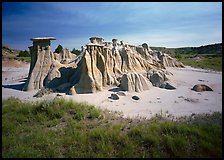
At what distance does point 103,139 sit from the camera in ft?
15.0

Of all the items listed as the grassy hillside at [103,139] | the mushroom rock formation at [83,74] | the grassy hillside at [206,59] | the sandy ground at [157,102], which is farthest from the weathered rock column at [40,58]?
the grassy hillside at [206,59]

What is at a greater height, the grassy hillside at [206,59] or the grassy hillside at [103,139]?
the grassy hillside at [206,59]

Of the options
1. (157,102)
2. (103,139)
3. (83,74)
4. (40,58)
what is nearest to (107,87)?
(83,74)

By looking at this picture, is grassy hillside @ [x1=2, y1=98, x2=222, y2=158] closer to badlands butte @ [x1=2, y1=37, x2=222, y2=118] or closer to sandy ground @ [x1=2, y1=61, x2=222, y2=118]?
sandy ground @ [x1=2, y1=61, x2=222, y2=118]

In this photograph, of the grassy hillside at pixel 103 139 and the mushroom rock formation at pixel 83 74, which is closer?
the grassy hillside at pixel 103 139

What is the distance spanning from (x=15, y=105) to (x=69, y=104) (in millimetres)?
1981

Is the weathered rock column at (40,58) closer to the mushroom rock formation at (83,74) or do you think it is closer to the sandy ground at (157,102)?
the mushroom rock formation at (83,74)

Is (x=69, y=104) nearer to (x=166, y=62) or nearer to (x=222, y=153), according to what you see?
(x=222, y=153)

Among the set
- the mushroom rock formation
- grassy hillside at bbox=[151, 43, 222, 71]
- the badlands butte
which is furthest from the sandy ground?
grassy hillside at bbox=[151, 43, 222, 71]

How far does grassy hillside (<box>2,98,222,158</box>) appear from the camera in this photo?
4.13 meters

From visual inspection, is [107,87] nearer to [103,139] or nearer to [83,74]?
[83,74]

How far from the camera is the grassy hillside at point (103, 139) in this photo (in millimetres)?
4133

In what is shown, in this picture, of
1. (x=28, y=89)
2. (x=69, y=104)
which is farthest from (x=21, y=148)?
(x=28, y=89)

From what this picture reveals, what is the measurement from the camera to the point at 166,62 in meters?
28.2
